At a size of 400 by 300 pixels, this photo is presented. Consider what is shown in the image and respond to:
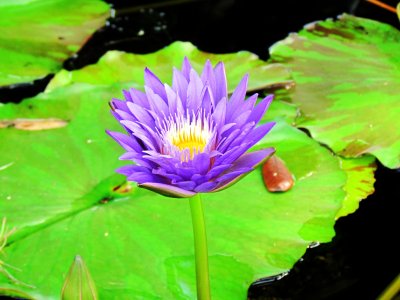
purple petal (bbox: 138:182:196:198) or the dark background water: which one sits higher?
purple petal (bbox: 138:182:196:198)

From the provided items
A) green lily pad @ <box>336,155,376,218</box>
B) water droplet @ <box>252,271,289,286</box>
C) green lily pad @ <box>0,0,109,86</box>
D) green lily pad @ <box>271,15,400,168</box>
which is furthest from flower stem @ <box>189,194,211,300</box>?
green lily pad @ <box>0,0,109,86</box>

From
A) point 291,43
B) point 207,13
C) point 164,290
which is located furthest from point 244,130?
point 207,13

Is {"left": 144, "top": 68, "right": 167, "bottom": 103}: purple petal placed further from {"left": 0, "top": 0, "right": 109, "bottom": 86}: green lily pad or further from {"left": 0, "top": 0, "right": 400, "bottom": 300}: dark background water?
{"left": 0, "top": 0, "right": 109, "bottom": 86}: green lily pad

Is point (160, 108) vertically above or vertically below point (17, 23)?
above

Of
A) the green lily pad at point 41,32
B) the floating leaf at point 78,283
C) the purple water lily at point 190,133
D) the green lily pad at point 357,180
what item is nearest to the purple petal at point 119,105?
the purple water lily at point 190,133

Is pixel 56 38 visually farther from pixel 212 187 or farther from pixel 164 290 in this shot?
pixel 212 187
